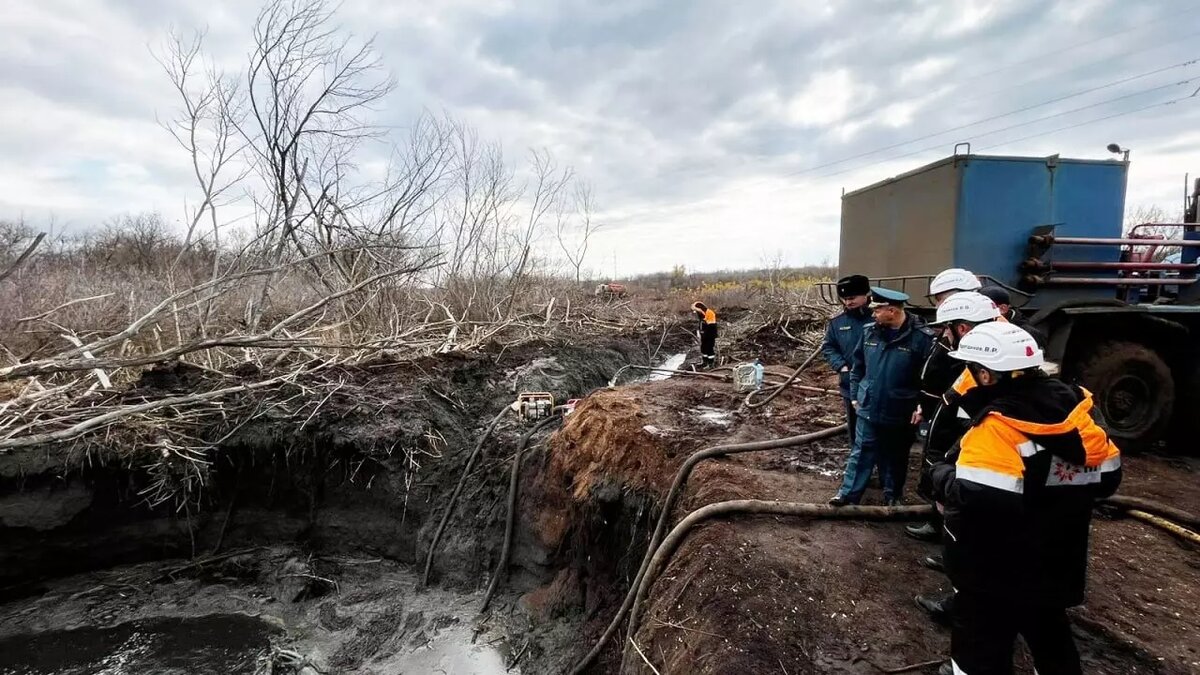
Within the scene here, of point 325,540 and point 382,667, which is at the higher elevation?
point 325,540

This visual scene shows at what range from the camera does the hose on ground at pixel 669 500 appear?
13.0ft

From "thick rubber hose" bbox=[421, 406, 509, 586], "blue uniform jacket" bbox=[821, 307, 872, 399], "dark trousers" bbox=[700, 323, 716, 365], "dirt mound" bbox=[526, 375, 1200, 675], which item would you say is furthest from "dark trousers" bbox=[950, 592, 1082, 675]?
"dark trousers" bbox=[700, 323, 716, 365]

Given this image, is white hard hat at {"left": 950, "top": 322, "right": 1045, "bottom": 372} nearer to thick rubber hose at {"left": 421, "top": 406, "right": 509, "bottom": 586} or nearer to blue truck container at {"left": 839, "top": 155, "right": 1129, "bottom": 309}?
blue truck container at {"left": 839, "top": 155, "right": 1129, "bottom": 309}

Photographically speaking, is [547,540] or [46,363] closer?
[46,363]

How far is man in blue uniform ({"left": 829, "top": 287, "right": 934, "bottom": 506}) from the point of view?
141 inches

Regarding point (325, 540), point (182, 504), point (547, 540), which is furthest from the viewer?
point (325, 540)

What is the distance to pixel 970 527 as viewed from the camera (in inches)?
79.9

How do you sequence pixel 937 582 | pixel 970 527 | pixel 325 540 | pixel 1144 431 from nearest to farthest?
pixel 970 527 < pixel 937 582 < pixel 1144 431 < pixel 325 540

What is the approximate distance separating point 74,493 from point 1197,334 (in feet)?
38.8

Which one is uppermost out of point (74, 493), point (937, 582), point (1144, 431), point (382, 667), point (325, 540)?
point (1144, 431)

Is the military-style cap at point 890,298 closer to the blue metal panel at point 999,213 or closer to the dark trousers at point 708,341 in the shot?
the blue metal panel at point 999,213

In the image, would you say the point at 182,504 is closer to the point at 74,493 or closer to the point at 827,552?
the point at 74,493

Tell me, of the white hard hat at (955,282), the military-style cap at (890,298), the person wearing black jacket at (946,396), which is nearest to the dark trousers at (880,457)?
the person wearing black jacket at (946,396)

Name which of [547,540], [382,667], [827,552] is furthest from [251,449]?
[827,552]
